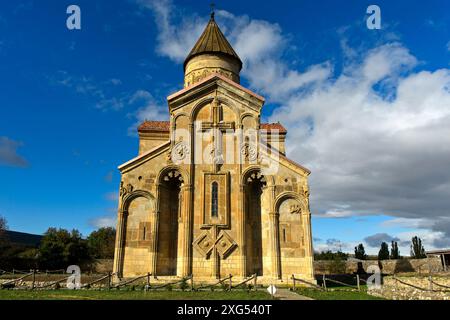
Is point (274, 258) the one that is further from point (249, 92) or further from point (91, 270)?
point (91, 270)

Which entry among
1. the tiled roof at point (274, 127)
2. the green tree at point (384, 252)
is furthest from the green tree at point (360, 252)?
the tiled roof at point (274, 127)

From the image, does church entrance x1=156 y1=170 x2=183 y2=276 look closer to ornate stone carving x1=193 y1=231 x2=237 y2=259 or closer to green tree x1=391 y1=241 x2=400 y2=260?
ornate stone carving x1=193 y1=231 x2=237 y2=259

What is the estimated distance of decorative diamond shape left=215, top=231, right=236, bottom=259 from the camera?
1609 centimetres

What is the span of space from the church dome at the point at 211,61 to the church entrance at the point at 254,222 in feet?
32.7

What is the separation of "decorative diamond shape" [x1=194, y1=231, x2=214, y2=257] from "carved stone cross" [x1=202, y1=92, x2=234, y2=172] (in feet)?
11.5

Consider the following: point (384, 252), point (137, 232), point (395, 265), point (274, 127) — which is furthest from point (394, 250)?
point (137, 232)

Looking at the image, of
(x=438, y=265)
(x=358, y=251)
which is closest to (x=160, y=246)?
(x=438, y=265)

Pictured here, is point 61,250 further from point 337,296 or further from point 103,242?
point 337,296

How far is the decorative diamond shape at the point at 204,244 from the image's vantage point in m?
16.1

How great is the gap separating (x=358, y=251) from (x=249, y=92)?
3705 cm

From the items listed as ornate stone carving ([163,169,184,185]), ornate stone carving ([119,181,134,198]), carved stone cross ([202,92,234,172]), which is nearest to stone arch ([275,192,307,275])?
carved stone cross ([202,92,234,172])

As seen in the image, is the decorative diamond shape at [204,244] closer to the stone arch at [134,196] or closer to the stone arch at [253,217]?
the stone arch at [253,217]

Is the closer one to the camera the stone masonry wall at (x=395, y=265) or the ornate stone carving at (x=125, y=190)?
the ornate stone carving at (x=125, y=190)
